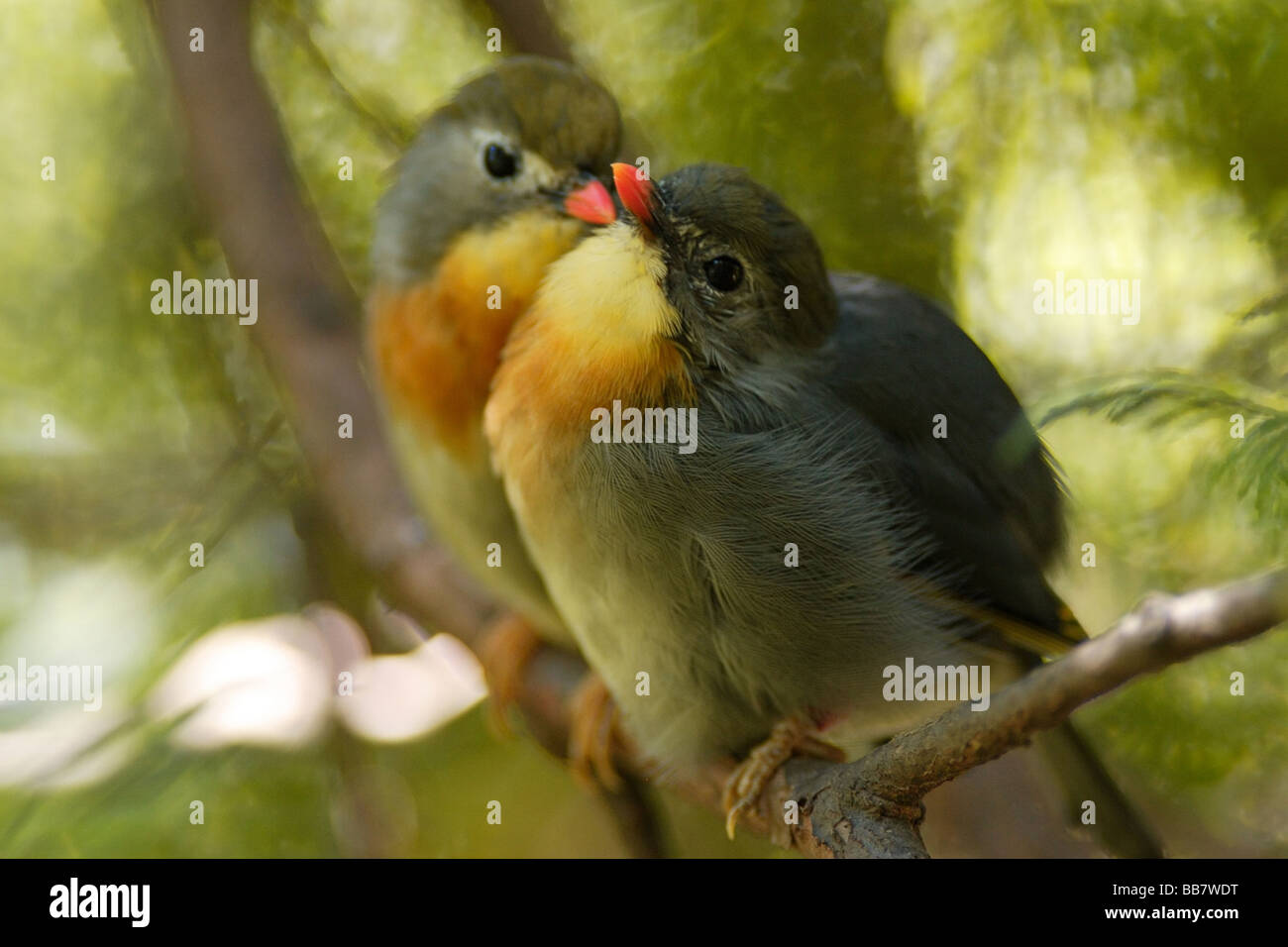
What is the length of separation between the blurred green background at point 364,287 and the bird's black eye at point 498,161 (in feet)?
0.78

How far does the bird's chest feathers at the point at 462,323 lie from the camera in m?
2.05

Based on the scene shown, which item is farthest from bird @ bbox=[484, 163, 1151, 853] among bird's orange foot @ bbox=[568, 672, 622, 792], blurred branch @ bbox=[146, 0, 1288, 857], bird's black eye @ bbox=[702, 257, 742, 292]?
bird's orange foot @ bbox=[568, 672, 622, 792]

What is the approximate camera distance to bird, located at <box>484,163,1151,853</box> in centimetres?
172

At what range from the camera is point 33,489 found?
7.66 feet

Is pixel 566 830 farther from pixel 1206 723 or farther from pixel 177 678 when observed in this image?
pixel 1206 723

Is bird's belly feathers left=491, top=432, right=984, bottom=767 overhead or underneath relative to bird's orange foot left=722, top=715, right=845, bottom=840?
overhead

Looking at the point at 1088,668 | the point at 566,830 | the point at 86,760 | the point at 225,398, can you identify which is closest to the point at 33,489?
the point at 225,398

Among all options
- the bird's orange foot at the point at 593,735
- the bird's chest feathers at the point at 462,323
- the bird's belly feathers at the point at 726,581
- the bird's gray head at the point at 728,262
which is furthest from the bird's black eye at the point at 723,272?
the bird's orange foot at the point at 593,735

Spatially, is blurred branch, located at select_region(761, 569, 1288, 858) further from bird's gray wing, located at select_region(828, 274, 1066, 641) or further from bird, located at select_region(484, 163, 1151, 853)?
bird's gray wing, located at select_region(828, 274, 1066, 641)

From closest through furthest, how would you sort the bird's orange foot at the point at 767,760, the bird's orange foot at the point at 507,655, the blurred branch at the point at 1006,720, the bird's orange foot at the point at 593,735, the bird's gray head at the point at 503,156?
1. the blurred branch at the point at 1006,720
2. the bird's orange foot at the point at 767,760
3. the bird's gray head at the point at 503,156
4. the bird's orange foot at the point at 593,735
5. the bird's orange foot at the point at 507,655

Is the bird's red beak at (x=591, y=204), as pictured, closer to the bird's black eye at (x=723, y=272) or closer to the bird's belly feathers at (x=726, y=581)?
the bird's black eye at (x=723, y=272)

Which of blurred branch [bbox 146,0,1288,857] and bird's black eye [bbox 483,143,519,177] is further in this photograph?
blurred branch [bbox 146,0,1288,857]

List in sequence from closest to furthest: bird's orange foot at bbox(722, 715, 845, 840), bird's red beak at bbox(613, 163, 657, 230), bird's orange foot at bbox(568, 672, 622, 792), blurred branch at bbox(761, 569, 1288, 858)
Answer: blurred branch at bbox(761, 569, 1288, 858), bird's red beak at bbox(613, 163, 657, 230), bird's orange foot at bbox(722, 715, 845, 840), bird's orange foot at bbox(568, 672, 622, 792)

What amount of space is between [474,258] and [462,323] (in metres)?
0.11
